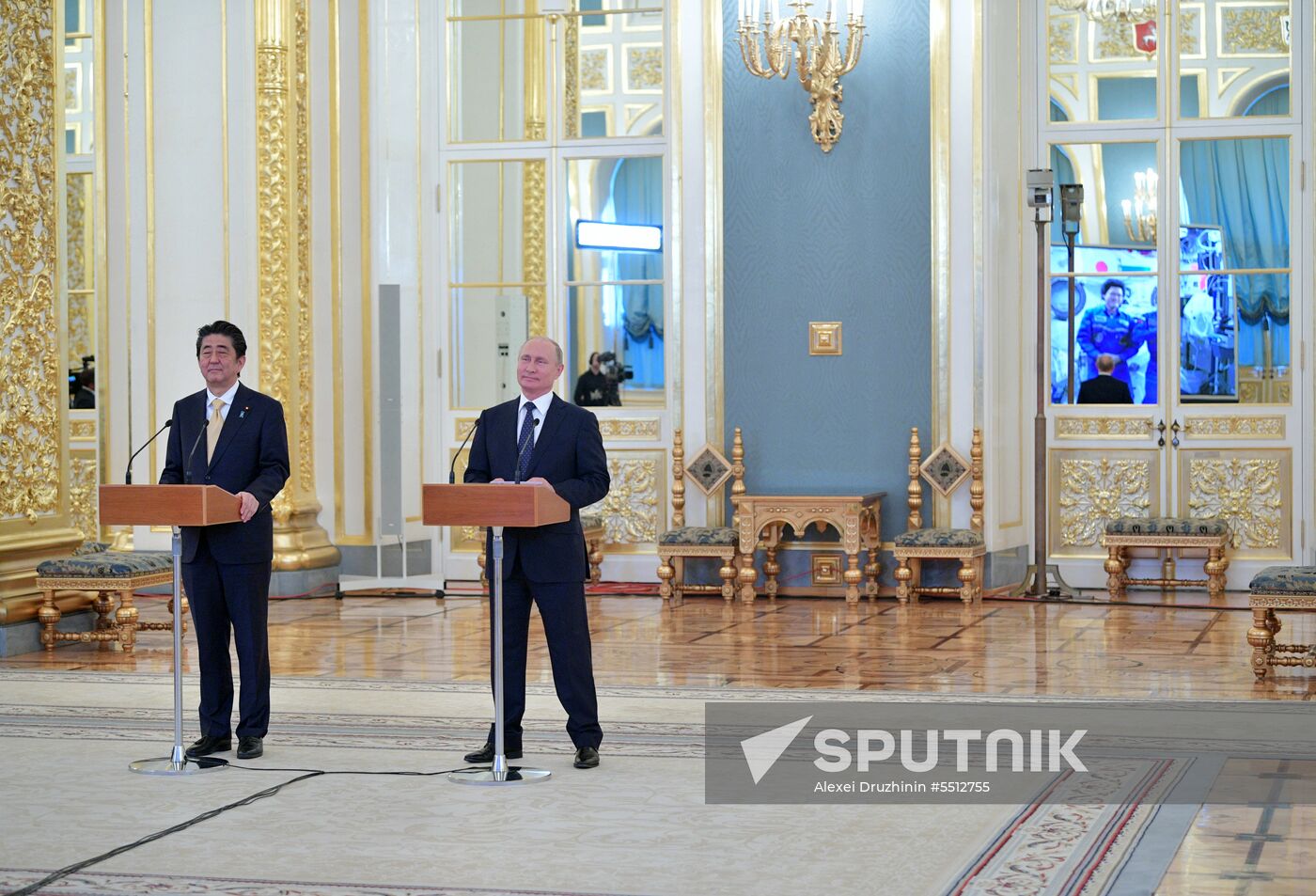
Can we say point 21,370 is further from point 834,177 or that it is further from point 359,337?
point 834,177

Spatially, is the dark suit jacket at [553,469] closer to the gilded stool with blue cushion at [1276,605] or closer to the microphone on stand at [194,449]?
the microphone on stand at [194,449]

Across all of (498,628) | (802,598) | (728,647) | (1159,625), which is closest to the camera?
(498,628)

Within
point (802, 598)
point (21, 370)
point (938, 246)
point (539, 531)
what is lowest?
point (802, 598)

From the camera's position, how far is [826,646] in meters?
7.49

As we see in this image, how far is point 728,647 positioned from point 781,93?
372 centimetres

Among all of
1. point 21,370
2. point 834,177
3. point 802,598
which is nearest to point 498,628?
point 21,370

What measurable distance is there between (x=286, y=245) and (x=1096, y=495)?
198 inches

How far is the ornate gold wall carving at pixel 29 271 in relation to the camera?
301 inches

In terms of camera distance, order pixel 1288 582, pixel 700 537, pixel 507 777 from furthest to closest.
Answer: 1. pixel 700 537
2. pixel 1288 582
3. pixel 507 777

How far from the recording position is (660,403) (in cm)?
1019

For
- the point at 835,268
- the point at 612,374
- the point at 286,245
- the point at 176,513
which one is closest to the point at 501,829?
the point at 176,513

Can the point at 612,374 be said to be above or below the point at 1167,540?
above

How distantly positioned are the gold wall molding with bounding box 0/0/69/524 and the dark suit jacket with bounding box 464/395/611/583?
369 cm

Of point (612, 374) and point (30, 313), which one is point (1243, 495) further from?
point (30, 313)
